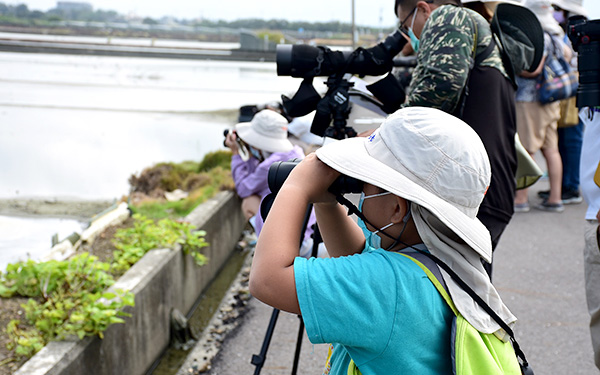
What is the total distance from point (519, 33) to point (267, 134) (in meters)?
1.83

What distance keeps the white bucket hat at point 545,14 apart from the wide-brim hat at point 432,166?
14.0 ft

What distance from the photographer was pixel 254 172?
4.34 m

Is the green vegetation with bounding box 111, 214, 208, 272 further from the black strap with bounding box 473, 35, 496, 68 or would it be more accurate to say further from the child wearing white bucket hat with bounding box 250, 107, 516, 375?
the child wearing white bucket hat with bounding box 250, 107, 516, 375

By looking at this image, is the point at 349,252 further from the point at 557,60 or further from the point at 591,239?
the point at 557,60

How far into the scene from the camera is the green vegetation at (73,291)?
275 cm

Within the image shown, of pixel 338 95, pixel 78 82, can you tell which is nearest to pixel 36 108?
pixel 78 82

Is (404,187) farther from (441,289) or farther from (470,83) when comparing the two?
(470,83)

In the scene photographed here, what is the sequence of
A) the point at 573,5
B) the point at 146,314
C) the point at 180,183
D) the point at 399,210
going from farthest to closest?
the point at 180,183, the point at 573,5, the point at 146,314, the point at 399,210

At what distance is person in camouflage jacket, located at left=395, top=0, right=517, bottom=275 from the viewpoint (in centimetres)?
243

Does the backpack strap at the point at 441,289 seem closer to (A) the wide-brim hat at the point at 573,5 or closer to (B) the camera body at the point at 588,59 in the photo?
(B) the camera body at the point at 588,59

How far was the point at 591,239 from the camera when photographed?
2.22 meters

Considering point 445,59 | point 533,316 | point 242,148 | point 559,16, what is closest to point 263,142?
point 242,148

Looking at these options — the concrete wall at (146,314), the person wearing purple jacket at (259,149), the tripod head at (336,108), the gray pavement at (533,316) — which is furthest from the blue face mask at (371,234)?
the person wearing purple jacket at (259,149)

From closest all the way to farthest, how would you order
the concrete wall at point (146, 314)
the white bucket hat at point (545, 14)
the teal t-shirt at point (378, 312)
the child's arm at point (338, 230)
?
the teal t-shirt at point (378, 312), the child's arm at point (338, 230), the concrete wall at point (146, 314), the white bucket hat at point (545, 14)
